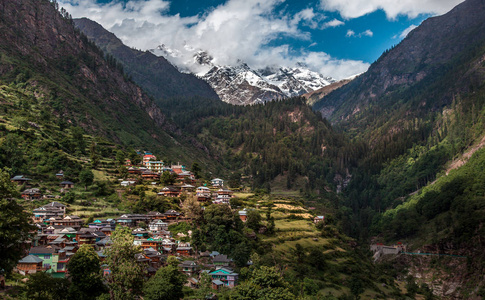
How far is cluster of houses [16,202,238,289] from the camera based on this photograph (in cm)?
6562

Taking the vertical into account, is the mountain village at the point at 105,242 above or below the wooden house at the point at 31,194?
below

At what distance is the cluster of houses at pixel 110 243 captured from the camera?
65625 millimetres

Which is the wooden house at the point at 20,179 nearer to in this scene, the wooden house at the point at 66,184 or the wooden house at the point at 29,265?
the wooden house at the point at 66,184

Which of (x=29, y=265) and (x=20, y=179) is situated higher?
(x=20, y=179)

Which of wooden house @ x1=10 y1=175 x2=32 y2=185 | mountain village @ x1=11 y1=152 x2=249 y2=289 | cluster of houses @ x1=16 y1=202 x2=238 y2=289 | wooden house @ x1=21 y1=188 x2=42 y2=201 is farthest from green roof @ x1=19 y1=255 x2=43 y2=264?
wooden house @ x1=10 y1=175 x2=32 y2=185

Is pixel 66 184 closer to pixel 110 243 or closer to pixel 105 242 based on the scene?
pixel 105 242

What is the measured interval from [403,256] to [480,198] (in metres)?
34.5

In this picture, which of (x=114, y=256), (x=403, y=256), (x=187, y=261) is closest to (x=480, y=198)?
(x=403, y=256)

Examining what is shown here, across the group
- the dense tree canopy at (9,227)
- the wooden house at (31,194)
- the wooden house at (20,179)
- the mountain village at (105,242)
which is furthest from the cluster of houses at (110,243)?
the dense tree canopy at (9,227)

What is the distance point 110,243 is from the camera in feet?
→ 241

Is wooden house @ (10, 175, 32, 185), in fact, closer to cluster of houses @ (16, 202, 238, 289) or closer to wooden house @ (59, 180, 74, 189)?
wooden house @ (59, 180, 74, 189)

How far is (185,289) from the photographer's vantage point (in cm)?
6712

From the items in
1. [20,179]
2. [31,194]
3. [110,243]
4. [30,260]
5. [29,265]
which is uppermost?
[20,179]

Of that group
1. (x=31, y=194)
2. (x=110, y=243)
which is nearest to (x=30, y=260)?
(x=110, y=243)
